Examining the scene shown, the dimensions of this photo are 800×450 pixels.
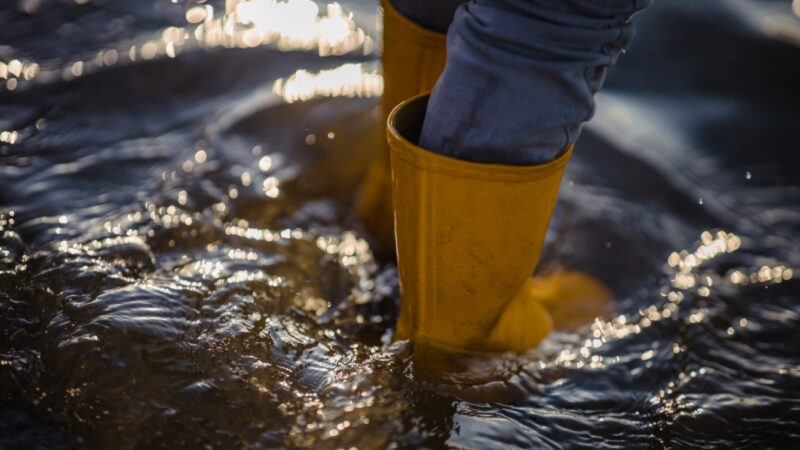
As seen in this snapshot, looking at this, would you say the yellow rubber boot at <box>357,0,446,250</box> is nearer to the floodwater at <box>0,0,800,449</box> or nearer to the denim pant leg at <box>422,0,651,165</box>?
the floodwater at <box>0,0,800,449</box>

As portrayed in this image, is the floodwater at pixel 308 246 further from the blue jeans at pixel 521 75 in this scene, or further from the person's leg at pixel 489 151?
the blue jeans at pixel 521 75

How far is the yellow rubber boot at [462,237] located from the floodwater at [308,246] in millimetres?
83

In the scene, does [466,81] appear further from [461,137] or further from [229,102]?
[229,102]

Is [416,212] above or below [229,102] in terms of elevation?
above

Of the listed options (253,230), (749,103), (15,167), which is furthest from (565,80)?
(749,103)

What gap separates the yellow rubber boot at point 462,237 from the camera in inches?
52.3

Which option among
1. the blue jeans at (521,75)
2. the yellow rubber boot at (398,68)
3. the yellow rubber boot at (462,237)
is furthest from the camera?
the yellow rubber boot at (398,68)

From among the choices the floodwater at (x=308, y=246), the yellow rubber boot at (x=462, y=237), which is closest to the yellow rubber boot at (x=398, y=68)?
the floodwater at (x=308, y=246)

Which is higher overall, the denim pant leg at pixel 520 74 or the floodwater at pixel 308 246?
the denim pant leg at pixel 520 74

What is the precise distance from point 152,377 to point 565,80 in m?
0.81

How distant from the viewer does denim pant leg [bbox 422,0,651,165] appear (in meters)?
1.22

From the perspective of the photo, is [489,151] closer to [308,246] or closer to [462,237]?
[462,237]

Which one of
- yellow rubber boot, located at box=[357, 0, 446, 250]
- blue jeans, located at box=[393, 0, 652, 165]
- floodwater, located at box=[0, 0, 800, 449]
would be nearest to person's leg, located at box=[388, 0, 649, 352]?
blue jeans, located at box=[393, 0, 652, 165]

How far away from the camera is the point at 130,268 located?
161 cm
